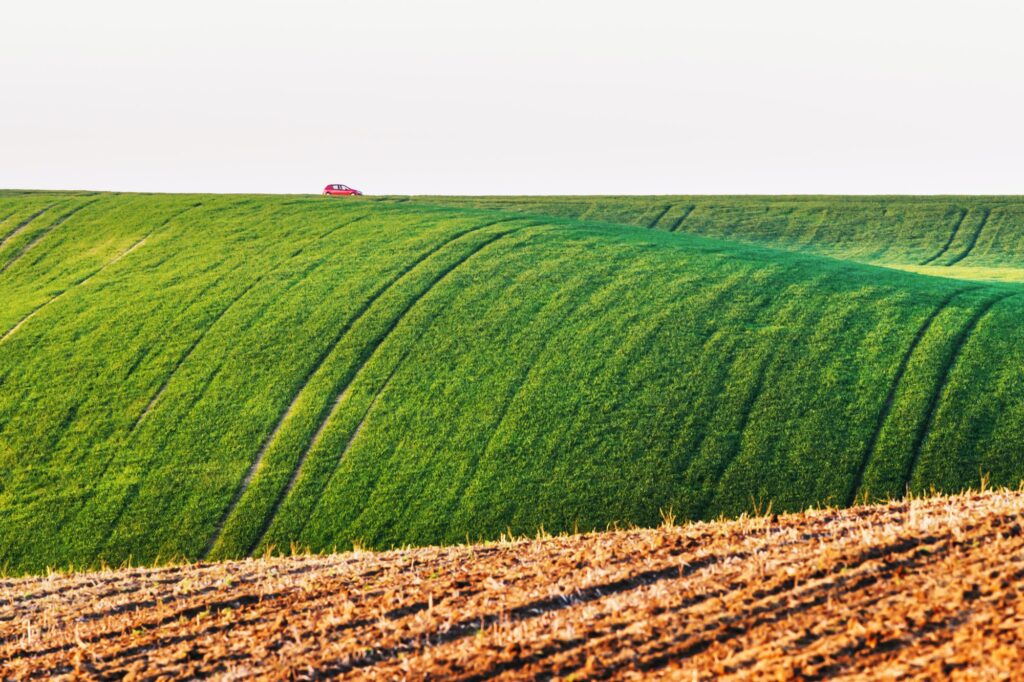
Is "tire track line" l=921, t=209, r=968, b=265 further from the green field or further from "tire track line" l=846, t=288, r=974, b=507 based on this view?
"tire track line" l=846, t=288, r=974, b=507

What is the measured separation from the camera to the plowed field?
7625 mm

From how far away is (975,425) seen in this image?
26.8 m

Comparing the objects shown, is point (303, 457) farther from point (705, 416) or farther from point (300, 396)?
point (705, 416)

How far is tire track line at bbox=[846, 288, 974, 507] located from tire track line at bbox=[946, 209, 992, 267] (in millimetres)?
32876

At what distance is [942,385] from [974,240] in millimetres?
47343

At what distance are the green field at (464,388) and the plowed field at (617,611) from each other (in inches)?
468

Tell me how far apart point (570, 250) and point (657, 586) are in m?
31.8

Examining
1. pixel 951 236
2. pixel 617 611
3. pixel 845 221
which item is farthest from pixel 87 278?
pixel 951 236

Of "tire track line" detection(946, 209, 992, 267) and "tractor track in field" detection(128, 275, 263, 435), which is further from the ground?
"tire track line" detection(946, 209, 992, 267)

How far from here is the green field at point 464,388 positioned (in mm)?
24812

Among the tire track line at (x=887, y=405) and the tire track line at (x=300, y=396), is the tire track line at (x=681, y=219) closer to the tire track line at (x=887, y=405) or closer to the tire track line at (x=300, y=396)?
the tire track line at (x=300, y=396)

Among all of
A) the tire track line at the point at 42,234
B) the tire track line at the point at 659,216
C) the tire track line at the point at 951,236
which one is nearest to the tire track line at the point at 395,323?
the tire track line at the point at 42,234

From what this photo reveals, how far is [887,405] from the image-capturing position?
91.1 ft

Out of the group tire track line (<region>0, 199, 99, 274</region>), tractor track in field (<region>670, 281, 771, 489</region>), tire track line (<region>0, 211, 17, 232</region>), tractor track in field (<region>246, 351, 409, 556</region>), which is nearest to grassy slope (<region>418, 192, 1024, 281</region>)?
tire track line (<region>0, 199, 99, 274</region>)
